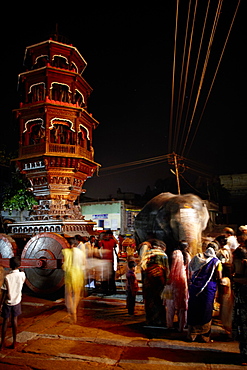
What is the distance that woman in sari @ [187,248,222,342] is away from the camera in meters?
4.57

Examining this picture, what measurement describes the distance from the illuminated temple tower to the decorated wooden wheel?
1.04 m

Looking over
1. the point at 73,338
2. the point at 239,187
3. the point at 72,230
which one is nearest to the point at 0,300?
the point at 73,338

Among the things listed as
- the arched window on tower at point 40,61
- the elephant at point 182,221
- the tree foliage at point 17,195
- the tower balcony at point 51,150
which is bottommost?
the elephant at point 182,221

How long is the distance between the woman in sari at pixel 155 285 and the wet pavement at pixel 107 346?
0.22 m

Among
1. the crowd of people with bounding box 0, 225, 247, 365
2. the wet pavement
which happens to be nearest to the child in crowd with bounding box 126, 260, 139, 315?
the crowd of people with bounding box 0, 225, 247, 365

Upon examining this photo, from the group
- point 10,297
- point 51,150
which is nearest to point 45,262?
point 10,297

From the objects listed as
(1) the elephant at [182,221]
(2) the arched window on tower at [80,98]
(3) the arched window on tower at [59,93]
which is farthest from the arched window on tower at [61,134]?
(1) the elephant at [182,221]

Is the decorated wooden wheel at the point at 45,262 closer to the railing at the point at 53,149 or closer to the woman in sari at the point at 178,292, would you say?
the railing at the point at 53,149

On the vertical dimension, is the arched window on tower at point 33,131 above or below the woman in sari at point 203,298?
above

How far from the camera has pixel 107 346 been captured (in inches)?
177

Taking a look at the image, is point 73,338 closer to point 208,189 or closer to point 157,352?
point 157,352

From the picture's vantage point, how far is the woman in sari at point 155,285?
5289 mm

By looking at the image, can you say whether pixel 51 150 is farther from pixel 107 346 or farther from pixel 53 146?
pixel 107 346

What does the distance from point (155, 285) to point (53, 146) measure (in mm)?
6971
